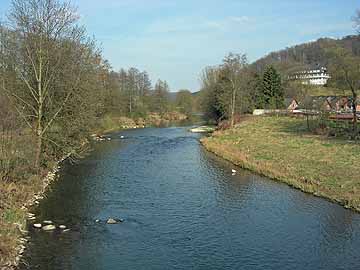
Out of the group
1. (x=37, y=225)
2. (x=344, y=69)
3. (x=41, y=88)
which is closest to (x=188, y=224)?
(x=37, y=225)

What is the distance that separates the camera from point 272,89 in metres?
74.6

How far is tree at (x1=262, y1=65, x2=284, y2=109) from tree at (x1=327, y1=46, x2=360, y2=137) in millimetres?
32194

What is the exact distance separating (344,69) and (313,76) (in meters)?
88.8

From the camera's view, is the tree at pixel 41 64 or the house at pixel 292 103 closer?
the tree at pixel 41 64

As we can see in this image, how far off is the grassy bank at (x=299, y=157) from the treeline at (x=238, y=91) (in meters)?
13.2

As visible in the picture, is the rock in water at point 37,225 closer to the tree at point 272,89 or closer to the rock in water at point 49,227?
the rock in water at point 49,227

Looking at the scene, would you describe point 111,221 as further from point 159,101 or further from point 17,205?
point 159,101

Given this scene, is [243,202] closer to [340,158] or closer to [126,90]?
[340,158]

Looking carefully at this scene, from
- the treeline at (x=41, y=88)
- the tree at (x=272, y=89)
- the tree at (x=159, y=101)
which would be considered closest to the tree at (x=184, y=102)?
the tree at (x=159, y=101)

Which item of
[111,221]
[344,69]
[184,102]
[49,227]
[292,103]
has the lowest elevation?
[111,221]

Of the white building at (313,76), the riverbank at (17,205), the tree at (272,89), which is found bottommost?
the riverbank at (17,205)

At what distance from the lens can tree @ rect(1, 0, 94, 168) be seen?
2378 cm

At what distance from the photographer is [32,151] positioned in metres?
22.2

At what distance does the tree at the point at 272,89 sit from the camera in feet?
238
